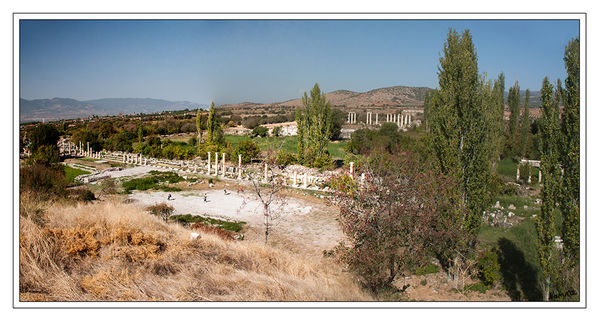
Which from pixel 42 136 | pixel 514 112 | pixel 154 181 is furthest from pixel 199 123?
pixel 514 112

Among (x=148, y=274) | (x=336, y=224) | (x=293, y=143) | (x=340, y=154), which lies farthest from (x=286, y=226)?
(x=293, y=143)

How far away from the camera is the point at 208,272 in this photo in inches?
237

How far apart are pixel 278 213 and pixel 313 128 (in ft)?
45.0

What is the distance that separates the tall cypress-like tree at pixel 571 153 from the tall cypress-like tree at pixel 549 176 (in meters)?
0.13

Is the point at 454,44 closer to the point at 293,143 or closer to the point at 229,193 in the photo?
the point at 229,193

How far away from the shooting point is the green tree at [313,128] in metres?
26.2

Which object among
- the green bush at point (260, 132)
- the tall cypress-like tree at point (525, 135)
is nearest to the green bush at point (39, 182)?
the green bush at point (260, 132)

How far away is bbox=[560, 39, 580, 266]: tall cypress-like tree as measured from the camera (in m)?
6.24

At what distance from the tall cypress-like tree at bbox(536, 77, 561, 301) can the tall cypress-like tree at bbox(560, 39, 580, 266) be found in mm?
127

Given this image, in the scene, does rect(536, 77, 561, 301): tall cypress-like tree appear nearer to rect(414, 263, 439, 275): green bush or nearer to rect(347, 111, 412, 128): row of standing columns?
rect(414, 263, 439, 275): green bush

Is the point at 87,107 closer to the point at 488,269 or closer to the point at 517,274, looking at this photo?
the point at 488,269

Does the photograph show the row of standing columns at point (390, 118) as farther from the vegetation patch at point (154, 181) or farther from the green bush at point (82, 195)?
the green bush at point (82, 195)

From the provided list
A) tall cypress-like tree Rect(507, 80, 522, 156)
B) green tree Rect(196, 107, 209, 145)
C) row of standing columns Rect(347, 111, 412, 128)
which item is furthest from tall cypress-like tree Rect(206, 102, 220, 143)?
row of standing columns Rect(347, 111, 412, 128)

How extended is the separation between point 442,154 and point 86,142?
1274 inches
